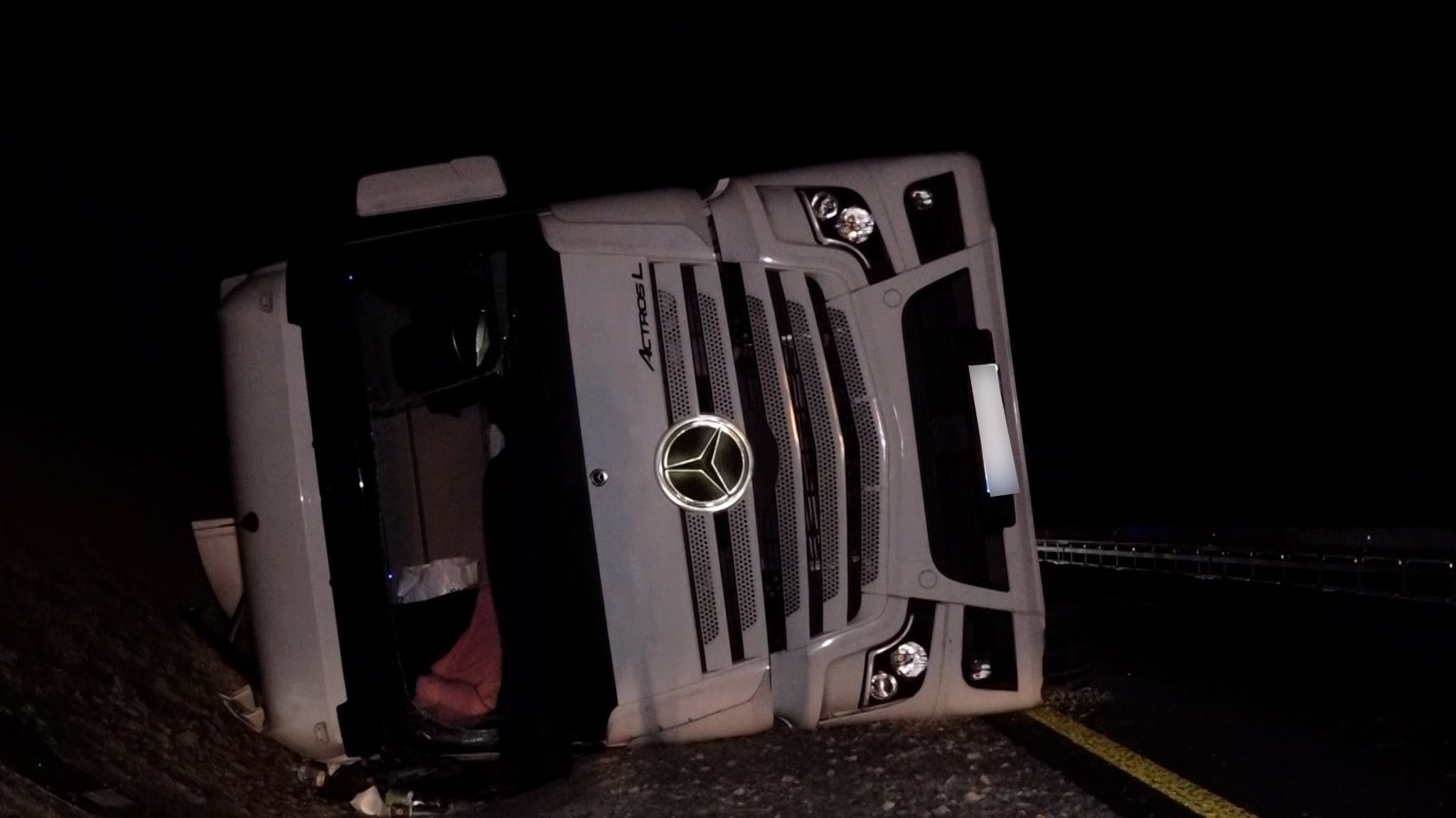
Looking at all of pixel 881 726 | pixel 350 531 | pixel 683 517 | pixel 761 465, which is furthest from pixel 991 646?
pixel 350 531

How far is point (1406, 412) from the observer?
9.88 metres

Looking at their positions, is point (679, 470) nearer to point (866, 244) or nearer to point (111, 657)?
point (866, 244)

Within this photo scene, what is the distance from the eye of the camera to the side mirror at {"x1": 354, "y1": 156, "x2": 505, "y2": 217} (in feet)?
16.4

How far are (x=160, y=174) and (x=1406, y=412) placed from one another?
39.7ft

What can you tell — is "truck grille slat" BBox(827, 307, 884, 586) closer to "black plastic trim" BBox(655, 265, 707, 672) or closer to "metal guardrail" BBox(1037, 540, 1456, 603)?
"black plastic trim" BBox(655, 265, 707, 672)

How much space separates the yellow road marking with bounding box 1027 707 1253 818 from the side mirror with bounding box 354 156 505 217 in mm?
3066

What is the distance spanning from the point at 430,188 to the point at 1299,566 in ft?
19.6

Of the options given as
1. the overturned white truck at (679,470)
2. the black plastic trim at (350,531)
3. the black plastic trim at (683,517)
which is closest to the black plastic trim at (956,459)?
the overturned white truck at (679,470)

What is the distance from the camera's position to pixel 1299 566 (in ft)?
26.8

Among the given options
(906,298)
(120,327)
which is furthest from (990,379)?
(120,327)

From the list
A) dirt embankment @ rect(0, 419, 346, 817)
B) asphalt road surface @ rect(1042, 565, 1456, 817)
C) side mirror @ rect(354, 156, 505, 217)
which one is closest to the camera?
asphalt road surface @ rect(1042, 565, 1456, 817)

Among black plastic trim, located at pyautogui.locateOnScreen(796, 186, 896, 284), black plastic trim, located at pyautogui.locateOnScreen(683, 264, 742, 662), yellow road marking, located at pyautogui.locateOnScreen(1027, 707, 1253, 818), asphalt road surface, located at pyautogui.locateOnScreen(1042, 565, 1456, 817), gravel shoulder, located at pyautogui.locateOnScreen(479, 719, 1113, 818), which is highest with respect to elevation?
black plastic trim, located at pyautogui.locateOnScreen(796, 186, 896, 284)

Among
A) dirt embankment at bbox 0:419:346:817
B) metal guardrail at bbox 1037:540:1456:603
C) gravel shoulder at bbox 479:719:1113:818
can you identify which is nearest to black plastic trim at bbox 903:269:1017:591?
gravel shoulder at bbox 479:719:1113:818

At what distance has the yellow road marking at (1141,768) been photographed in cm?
412
